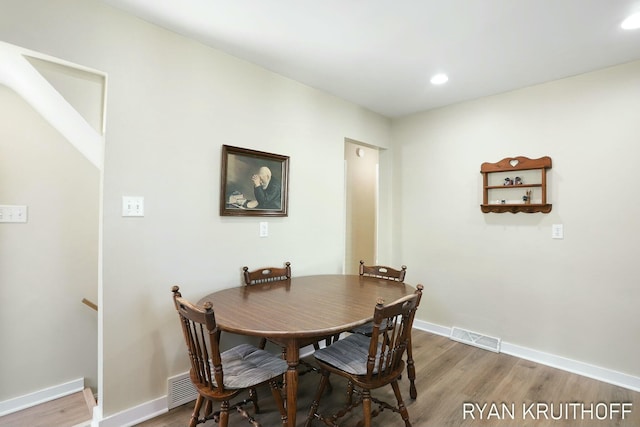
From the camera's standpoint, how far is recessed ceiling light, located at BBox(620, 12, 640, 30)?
5.88 feet

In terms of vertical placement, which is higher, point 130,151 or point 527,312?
point 130,151

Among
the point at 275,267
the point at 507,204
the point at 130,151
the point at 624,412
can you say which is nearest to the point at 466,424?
the point at 624,412

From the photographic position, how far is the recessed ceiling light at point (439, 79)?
2.56m

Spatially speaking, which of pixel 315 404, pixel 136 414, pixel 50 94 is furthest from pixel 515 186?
pixel 50 94

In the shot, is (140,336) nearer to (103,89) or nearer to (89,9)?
(103,89)

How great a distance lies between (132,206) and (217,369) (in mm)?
1064

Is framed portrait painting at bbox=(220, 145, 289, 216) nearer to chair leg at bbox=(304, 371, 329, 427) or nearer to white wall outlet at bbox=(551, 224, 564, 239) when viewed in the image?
chair leg at bbox=(304, 371, 329, 427)

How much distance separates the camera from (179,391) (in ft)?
6.50

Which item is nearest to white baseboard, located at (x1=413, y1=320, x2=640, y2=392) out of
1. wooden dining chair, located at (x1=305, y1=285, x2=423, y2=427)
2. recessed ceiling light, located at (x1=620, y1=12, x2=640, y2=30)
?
wooden dining chair, located at (x1=305, y1=285, x2=423, y2=427)

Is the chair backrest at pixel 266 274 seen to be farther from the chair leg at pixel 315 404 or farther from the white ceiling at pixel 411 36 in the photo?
the white ceiling at pixel 411 36

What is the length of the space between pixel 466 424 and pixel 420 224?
6.54 ft

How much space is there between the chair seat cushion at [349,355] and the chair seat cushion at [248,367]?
9.6 inches

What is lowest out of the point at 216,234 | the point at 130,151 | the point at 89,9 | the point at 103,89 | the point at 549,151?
the point at 216,234

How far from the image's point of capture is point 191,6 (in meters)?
1.74
